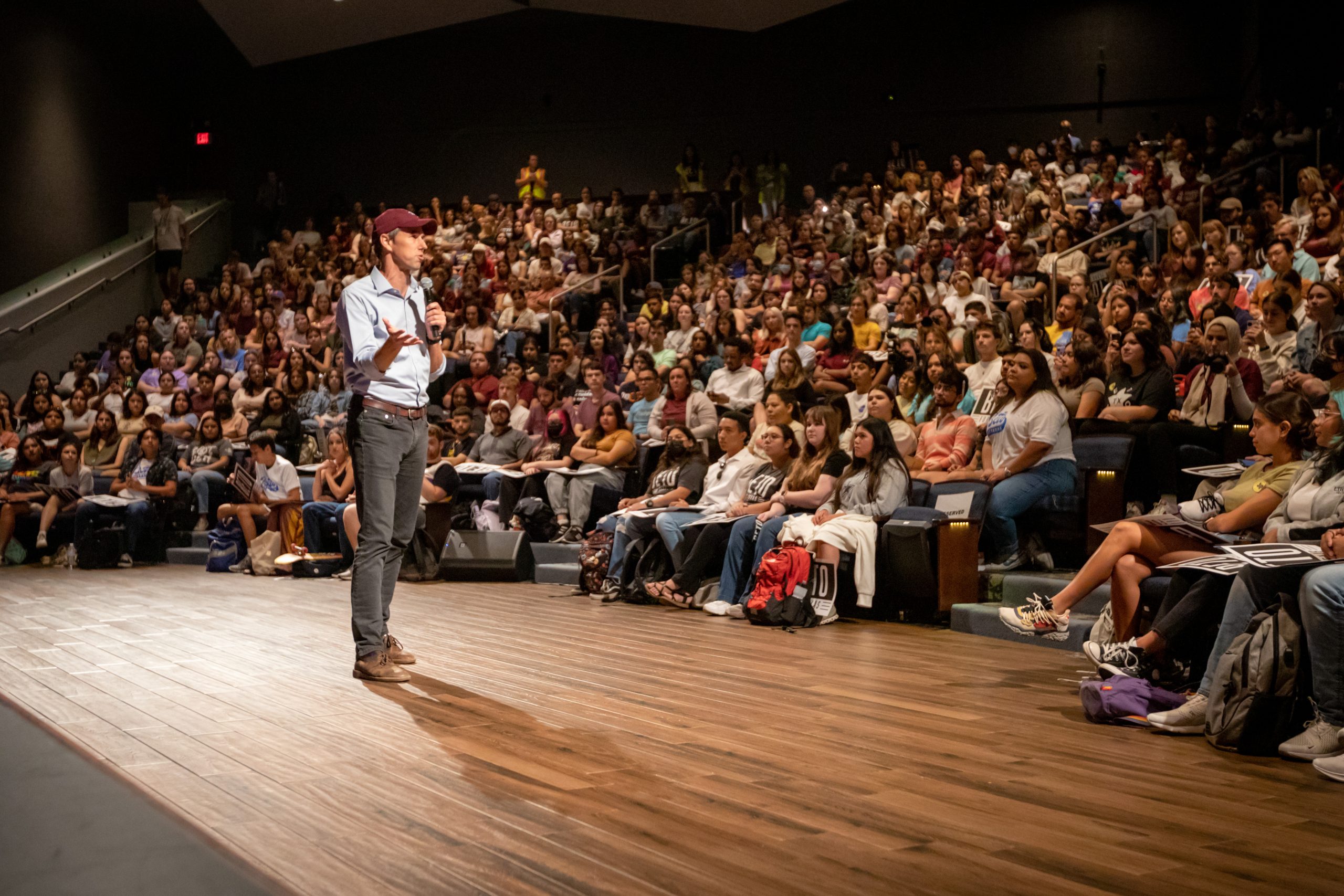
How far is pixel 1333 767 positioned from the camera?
267 cm

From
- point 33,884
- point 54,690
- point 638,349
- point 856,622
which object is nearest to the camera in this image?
point 33,884

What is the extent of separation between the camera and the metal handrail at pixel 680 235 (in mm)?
12227

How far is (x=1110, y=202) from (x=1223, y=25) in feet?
19.3

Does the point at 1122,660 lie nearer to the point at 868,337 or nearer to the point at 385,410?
the point at 385,410

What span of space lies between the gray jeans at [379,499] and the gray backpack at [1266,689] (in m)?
2.36

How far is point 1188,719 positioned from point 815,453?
3073mm

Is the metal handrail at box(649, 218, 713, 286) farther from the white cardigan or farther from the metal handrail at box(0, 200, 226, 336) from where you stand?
the metal handrail at box(0, 200, 226, 336)

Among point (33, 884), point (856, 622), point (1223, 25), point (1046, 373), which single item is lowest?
point (856, 622)

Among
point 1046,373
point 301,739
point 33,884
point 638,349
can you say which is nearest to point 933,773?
point 301,739

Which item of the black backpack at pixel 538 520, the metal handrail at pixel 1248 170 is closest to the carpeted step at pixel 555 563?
the black backpack at pixel 538 520

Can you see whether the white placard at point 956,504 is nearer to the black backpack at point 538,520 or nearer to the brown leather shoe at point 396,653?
the brown leather shoe at point 396,653

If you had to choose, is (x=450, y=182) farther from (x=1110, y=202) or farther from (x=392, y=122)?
(x=1110, y=202)

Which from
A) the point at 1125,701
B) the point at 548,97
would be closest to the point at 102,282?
the point at 548,97

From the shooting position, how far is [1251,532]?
13.2ft
